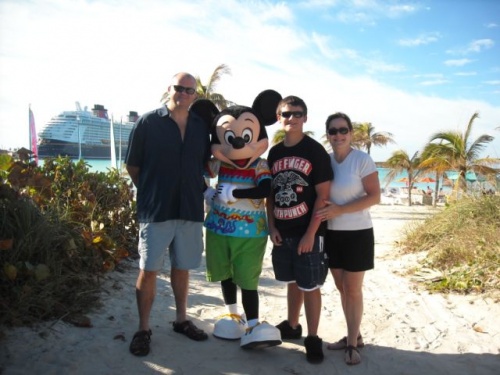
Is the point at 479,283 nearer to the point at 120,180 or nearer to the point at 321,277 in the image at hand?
the point at 321,277

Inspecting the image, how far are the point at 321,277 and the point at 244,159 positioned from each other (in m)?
1.19

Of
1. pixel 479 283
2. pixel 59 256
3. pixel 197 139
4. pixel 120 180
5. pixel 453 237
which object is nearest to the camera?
pixel 197 139

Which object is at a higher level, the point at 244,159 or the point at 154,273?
the point at 244,159

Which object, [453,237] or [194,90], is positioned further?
[453,237]

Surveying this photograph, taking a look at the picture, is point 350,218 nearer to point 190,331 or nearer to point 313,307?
point 313,307

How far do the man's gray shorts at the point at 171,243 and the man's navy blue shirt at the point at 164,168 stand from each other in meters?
0.08

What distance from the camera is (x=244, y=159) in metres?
3.49

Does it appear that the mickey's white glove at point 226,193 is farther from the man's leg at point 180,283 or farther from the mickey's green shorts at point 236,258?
the man's leg at point 180,283

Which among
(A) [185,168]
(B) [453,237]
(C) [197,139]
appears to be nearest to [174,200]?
(A) [185,168]

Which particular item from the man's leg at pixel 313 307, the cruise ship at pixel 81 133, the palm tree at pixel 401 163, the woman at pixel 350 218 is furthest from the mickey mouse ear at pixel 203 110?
the cruise ship at pixel 81 133

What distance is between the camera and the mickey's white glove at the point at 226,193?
133 inches

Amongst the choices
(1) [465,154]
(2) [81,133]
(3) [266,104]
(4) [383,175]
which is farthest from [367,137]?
(2) [81,133]

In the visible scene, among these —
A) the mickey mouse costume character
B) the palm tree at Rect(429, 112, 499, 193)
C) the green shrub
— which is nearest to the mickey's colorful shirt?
the mickey mouse costume character

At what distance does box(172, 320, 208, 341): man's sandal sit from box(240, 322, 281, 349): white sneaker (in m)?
0.44
